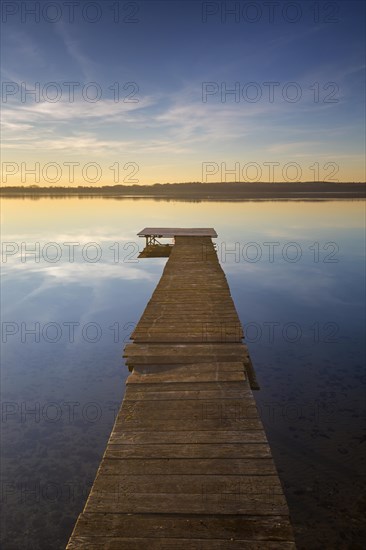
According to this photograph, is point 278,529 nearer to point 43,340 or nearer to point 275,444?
point 275,444

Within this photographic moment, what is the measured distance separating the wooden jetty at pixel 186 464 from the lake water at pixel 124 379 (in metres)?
2.58

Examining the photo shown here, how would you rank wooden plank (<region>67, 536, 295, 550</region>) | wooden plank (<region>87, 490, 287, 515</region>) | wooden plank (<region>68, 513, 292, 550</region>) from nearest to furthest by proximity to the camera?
wooden plank (<region>67, 536, 295, 550</region>), wooden plank (<region>68, 513, 292, 550</region>), wooden plank (<region>87, 490, 287, 515</region>)

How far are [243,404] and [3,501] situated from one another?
488 centimetres

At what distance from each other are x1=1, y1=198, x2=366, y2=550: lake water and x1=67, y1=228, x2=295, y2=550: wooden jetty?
2580 millimetres

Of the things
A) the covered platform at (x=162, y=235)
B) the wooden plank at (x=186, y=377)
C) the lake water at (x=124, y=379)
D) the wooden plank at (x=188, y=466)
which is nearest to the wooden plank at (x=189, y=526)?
the wooden plank at (x=188, y=466)

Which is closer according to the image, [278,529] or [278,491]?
[278,529]

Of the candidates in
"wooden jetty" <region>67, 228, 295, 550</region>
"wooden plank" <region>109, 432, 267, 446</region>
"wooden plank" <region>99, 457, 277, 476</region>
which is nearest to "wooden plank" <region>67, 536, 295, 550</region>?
"wooden jetty" <region>67, 228, 295, 550</region>

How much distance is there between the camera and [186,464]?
436 centimetres

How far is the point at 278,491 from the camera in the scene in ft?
12.8

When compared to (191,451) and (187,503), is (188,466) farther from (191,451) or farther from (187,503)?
Answer: (187,503)

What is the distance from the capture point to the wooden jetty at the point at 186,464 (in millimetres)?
3484

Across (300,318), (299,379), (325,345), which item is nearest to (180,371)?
(299,379)

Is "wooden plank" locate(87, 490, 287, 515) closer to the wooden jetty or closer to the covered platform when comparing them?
the wooden jetty

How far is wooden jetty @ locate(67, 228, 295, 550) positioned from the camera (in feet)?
11.4
